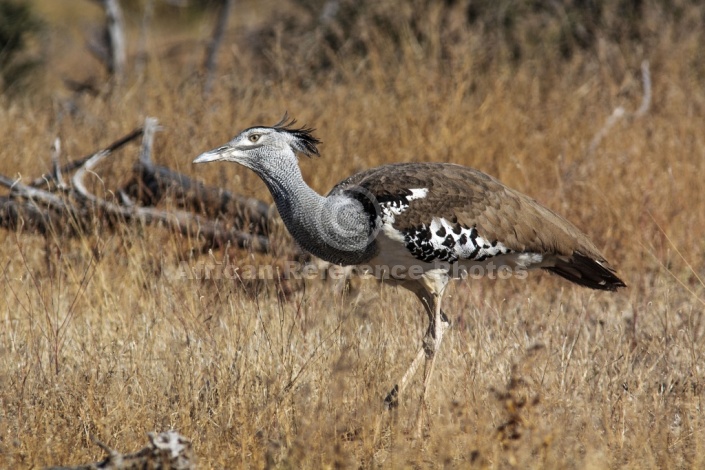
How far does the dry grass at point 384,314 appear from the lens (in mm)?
2955

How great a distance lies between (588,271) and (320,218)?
1.37 metres

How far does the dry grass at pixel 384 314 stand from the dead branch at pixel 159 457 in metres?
0.36

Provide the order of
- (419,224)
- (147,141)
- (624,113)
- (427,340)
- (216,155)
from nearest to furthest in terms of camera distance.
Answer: (216,155)
(419,224)
(427,340)
(147,141)
(624,113)

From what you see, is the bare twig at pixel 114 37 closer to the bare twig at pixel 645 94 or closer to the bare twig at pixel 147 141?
the bare twig at pixel 147 141

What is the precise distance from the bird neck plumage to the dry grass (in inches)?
10.0

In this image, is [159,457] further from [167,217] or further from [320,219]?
[167,217]

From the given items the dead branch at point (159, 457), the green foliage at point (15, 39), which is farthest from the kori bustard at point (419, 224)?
the green foliage at point (15, 39)

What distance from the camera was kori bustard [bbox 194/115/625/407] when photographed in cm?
358

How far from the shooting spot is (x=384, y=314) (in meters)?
4.05

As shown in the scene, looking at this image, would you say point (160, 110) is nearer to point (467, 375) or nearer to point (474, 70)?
point (474, 70)

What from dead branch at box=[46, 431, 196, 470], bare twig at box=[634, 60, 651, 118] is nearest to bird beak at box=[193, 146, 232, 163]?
dead branch at box=[46, 431, 196, 470]

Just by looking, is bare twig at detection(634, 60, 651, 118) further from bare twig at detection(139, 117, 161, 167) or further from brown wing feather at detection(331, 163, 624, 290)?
bare twig at detection(139, 117, 161, 167)

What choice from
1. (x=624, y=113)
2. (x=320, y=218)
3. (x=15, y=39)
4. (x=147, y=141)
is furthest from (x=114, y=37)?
(x=320, y=218)

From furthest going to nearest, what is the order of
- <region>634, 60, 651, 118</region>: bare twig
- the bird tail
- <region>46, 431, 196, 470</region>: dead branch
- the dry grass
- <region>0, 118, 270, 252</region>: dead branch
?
1. <region>634, 60, 651, 118</region>: bare twig
2. <region>0, 118, 270, 252</region>: dead branch
3. the bird tail
4. the dry grass
5. <region>46, 431, 196, 470</region>: dead branch
